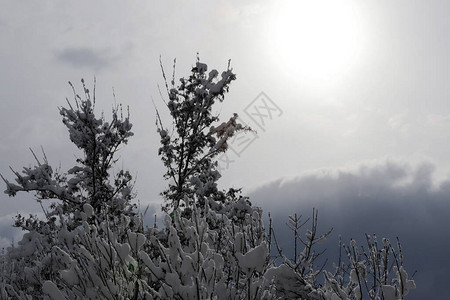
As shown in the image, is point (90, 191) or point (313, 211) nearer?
point (313, 211)

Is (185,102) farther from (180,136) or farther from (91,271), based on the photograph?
(91,271)

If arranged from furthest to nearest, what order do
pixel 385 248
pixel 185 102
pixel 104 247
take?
pixel 185 102
pixel 385 248
pixel 104 247

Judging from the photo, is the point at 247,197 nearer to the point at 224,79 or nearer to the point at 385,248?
the point at 224,79

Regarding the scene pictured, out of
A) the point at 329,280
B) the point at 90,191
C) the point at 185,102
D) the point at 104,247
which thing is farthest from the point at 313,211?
the point at 90,191

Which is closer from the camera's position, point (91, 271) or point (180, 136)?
point (91, 271)

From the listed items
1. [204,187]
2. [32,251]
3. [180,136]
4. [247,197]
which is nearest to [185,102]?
[180,136]

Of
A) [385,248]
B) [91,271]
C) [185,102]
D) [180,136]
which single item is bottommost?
[91,271]

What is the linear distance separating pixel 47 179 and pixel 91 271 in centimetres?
839

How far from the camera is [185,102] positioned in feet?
43.8

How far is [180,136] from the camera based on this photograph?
13586mm

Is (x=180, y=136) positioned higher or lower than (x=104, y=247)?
higher

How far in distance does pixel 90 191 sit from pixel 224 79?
5.90 metres

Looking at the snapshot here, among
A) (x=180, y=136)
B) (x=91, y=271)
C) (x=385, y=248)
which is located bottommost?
(x=91, y=271)

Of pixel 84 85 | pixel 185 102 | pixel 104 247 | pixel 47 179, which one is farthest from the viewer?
pixel 185 102
